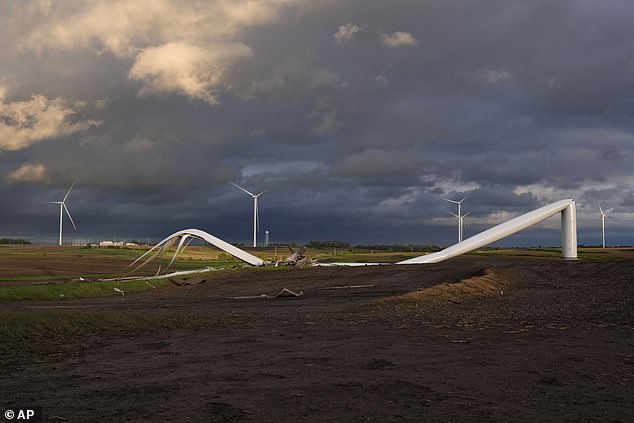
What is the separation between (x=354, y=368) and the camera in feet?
39.2

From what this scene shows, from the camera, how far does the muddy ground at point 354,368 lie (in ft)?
29.6

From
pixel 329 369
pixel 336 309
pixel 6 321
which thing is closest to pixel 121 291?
pixel 336 309

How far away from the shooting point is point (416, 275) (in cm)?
4319

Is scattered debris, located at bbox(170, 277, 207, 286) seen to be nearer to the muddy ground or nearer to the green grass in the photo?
the green grass

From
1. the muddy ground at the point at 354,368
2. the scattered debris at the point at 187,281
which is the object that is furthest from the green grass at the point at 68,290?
the muddy ground at the point at 354,368

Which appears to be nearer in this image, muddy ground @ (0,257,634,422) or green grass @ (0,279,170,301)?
muddy ground @ (0,257,634,422)

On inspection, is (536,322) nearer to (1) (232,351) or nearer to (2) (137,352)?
(1) (232,351)

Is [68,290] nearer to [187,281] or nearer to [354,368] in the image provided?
[187,281]

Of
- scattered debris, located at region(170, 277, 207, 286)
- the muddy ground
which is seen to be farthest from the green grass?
the muddy ground

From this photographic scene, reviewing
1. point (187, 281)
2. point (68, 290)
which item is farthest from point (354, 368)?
point (187, 281)

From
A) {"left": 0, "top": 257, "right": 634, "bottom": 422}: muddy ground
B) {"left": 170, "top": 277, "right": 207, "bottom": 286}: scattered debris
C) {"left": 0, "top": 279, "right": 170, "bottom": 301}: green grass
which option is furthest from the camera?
{"left": 170, "top": 277, "right": 207, "bottom": 286}: scattered debris

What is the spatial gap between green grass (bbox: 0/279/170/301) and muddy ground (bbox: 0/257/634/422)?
18.1 m

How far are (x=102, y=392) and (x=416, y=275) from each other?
34.7m

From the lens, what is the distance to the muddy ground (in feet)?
29.6
